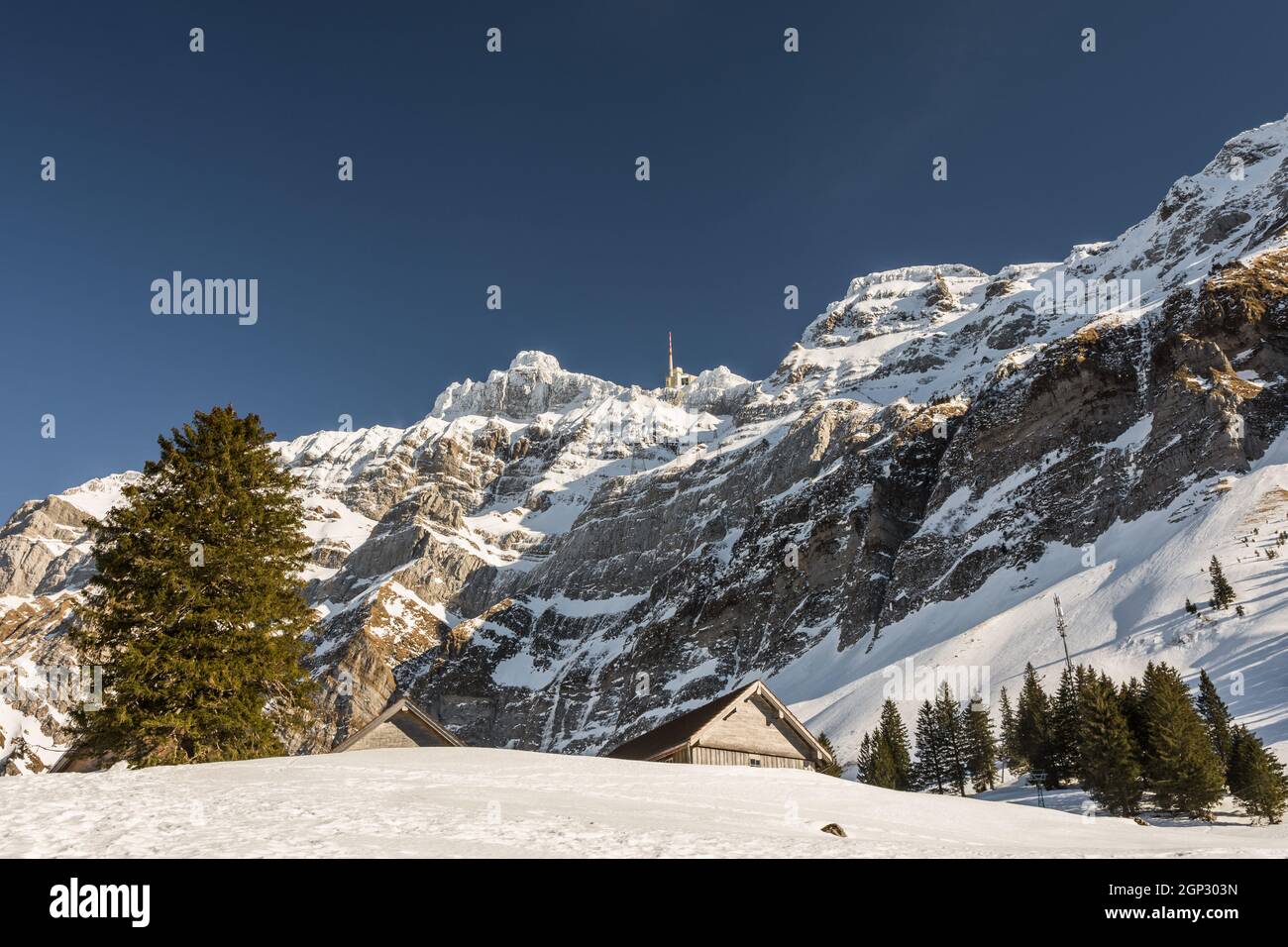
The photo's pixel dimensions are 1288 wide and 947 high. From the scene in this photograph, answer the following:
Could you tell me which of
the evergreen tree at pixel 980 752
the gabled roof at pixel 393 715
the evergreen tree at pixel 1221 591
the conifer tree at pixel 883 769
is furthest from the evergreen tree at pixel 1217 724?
the gabled roof at pixel 393 715

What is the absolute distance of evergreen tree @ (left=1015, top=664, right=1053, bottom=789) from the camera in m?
58.8

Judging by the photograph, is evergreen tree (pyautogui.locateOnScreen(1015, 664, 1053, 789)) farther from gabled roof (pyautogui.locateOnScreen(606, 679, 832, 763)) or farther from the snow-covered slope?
the snow-covered slope

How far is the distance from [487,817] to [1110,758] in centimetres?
4449

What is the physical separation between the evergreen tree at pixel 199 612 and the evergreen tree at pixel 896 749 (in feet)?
168

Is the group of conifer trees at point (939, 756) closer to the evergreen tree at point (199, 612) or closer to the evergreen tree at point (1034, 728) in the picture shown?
the evergreen tree at point (1034, 728)

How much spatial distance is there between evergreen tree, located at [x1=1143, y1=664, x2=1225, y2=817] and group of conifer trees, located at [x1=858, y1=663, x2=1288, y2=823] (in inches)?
1.8

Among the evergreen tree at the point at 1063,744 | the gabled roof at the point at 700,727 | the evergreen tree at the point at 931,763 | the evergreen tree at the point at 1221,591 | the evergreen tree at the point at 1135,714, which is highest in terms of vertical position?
the evergreen tree at the point at 1221,591

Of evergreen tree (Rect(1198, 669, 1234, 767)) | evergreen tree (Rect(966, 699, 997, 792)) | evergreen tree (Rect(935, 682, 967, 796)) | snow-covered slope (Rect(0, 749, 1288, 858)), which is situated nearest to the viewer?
snow-covered slope (Rect(0, 749, 1288, 858))

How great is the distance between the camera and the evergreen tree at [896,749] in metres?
65.8

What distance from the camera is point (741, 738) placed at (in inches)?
1603

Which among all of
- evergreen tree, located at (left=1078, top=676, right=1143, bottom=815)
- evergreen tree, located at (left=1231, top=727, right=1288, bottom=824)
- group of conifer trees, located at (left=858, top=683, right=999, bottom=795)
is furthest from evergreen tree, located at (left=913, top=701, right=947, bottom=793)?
evergreen tree, located at (left=1231, top=727, right=1288, bottom=824)

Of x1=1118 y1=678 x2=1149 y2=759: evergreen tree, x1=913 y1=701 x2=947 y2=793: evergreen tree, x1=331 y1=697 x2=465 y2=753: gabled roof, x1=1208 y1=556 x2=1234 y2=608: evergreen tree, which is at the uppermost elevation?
x1=1208 y1=556 x2=1234 y2=608: evergreen tree
